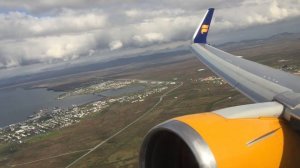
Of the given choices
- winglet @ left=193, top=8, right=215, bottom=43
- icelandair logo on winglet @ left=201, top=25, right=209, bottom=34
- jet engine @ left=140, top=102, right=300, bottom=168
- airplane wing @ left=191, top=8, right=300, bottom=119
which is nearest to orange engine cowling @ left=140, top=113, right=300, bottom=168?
jet engine @ left=140, top=102, right=300, bottom=168

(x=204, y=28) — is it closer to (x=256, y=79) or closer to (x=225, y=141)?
(x=256, y=79)

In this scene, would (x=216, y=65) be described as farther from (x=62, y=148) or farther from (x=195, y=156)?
(x=62, y=148)

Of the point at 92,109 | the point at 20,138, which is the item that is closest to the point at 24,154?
the point at 20,138

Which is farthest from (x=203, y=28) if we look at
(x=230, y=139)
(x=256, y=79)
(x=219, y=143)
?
(x=219, y=143)

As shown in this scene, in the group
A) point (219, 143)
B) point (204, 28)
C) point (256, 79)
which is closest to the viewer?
point (219, 143)

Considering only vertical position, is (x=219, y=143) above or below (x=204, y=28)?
below

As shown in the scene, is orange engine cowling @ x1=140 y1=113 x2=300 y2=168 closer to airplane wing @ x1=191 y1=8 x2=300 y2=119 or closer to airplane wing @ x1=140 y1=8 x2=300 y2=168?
airplane wing @ x1=140 y1=8 x2=300 y2=168

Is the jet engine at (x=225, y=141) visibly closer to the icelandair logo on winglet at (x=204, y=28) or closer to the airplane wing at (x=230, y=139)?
the airplane wing at (x=230, y=139)
